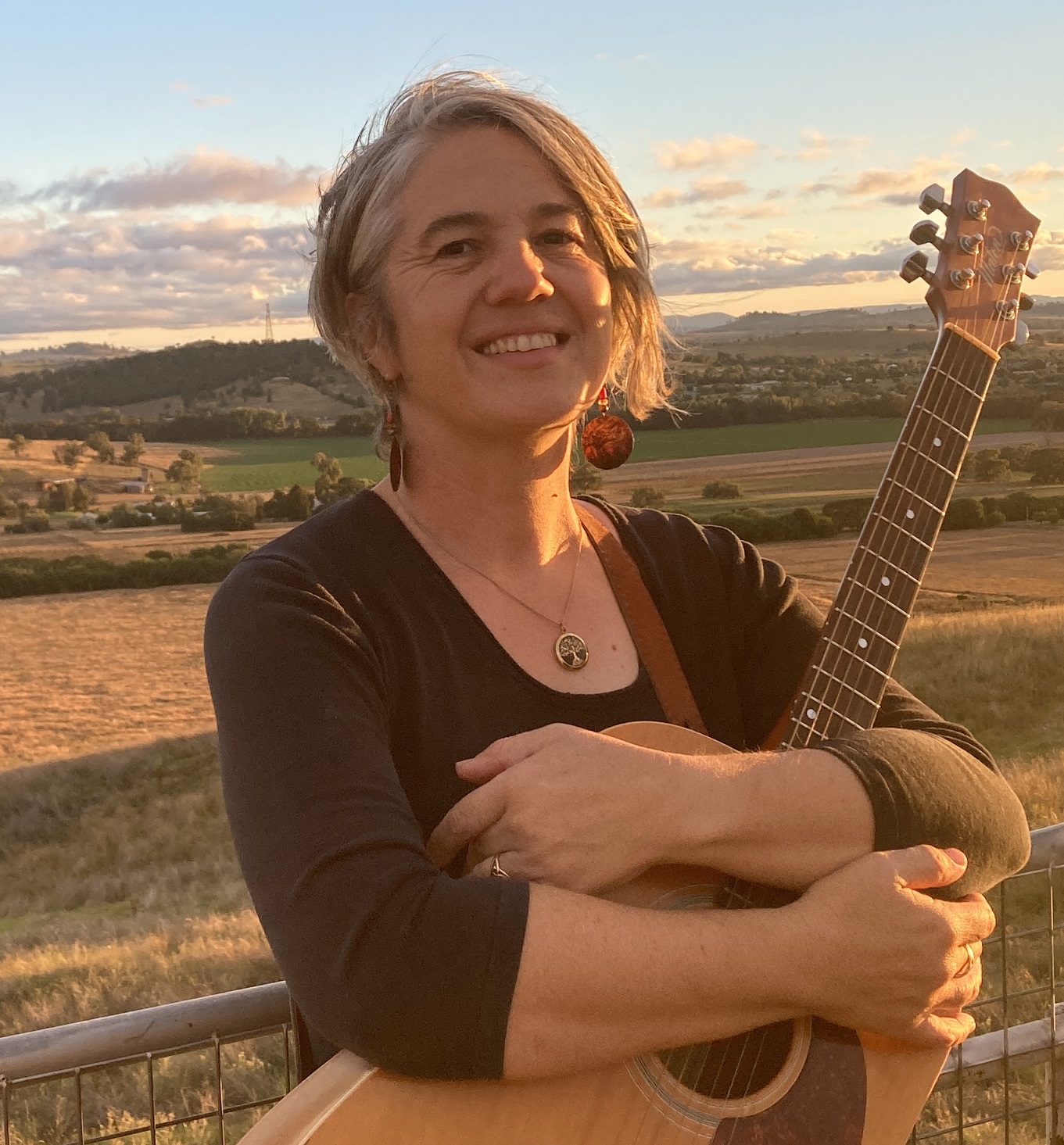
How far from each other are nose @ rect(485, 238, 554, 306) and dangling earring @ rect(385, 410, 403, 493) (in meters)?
0.32

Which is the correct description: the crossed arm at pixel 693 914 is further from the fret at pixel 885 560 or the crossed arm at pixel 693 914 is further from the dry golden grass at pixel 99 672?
the dry golden grass at pixel 99 672

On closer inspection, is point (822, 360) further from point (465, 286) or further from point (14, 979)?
point (465, 286)

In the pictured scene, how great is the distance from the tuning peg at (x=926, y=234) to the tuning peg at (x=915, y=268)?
2 centimetres

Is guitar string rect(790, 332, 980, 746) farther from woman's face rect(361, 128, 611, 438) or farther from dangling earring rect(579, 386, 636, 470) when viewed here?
woman's face rect(361, 128, 611, 438)

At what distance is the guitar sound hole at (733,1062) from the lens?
59.1 inches

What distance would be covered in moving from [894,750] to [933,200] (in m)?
1.11

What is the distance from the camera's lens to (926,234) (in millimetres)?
2125

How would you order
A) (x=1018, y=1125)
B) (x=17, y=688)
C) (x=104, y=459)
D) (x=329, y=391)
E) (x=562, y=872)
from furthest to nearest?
(x=104, y=459)
(x=329, y=391)
(x=17, y=688)
(x=1018, y=1125)
(x=562, y=872)

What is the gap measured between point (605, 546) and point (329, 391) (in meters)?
62.8

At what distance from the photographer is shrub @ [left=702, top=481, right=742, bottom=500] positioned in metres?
58.6

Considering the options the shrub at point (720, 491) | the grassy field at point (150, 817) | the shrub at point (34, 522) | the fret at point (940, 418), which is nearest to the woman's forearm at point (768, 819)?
the fret at point (940, 418)

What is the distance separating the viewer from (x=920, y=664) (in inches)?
1358

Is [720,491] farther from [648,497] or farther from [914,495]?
[914,495]

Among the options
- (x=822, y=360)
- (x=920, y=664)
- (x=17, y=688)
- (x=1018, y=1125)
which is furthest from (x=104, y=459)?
(x=1018, y=1125)
